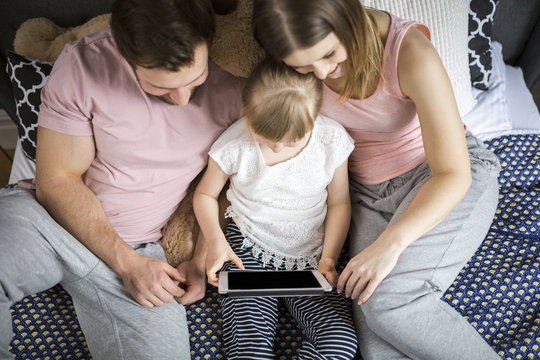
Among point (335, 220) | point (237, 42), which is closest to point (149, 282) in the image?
point (335, 220)

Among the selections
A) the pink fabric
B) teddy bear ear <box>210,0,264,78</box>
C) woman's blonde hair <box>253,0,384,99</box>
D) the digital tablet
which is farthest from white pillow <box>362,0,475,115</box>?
the digital tablet

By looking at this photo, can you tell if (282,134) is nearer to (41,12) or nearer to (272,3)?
(272,3)

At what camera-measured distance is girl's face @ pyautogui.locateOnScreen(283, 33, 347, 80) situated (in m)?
0.86

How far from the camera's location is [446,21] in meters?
1.33

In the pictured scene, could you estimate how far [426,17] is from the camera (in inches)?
52.3

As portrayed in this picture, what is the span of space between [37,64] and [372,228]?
1.14m

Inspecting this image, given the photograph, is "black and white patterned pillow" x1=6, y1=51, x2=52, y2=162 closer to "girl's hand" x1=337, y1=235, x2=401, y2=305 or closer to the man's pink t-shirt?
the man's pink t-shirt

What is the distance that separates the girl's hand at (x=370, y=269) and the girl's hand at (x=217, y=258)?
0.95 feet

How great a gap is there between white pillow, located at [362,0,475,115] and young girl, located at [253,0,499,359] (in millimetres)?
345

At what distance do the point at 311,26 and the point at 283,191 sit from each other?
0.46 meters

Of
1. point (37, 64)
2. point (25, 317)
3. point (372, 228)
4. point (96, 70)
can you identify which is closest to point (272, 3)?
point (96, 70)

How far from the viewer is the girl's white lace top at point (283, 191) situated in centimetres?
110

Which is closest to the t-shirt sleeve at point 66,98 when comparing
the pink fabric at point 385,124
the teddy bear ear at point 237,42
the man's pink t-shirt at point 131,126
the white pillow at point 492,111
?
the man's pink t-shirt at point 131,126

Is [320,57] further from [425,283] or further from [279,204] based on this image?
[425,283]
